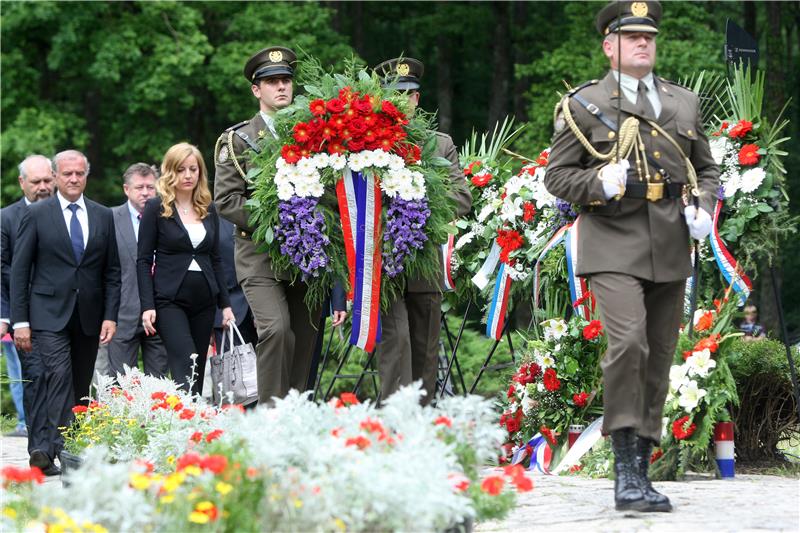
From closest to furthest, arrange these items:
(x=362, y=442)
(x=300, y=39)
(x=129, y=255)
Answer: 1. (x=362, y=442)
2. (x=129, y=255)
3. (x=300, y=39)

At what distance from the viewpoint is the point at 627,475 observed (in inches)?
248

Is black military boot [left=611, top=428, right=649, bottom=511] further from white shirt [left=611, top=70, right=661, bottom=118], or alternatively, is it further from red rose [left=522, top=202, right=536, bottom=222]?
red rose [left=522, top=202, right=536, bottom=222]

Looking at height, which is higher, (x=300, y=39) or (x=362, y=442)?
(x=300, y=39)

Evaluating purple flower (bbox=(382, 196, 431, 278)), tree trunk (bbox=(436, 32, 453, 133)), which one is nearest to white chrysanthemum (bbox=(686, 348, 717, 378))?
purple flower (bbox=(382, 196, 431, 278))

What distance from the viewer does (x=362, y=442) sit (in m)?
4.97

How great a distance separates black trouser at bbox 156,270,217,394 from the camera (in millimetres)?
9422

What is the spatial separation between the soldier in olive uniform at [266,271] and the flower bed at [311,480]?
2.59m

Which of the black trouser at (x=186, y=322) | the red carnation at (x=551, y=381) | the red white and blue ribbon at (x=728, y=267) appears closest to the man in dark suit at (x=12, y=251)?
the black trouser at (x=186, y=322)

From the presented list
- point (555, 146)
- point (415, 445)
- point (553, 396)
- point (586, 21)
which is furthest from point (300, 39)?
point (415, 445)

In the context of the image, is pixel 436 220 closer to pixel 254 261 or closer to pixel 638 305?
Result: pixel 254 261

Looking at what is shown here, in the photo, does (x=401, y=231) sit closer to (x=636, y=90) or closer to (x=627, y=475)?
(x=636, y=90)

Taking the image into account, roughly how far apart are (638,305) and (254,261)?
282cm

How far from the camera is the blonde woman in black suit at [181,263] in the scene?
945 cm

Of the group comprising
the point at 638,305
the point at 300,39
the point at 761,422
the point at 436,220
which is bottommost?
the point at 761,422
